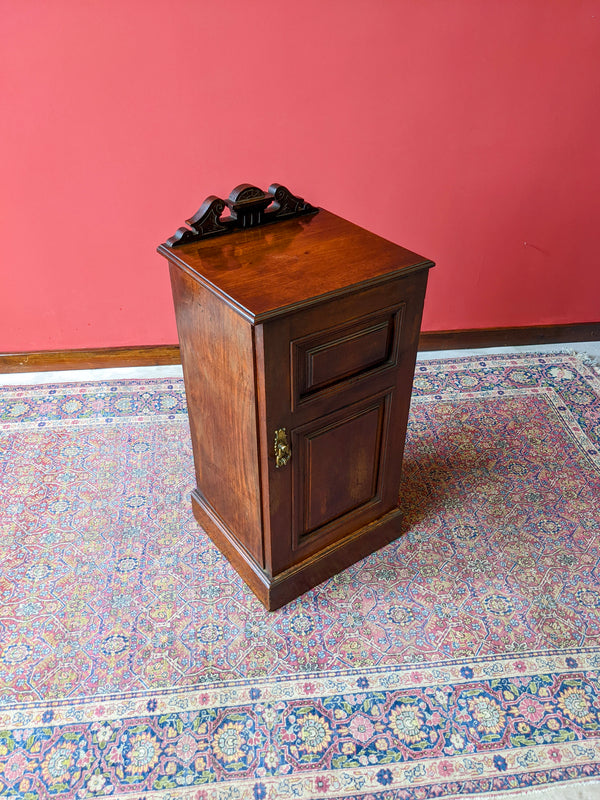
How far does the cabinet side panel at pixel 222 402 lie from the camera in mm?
1618

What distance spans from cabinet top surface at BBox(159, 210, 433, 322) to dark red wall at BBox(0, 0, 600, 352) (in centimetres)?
98

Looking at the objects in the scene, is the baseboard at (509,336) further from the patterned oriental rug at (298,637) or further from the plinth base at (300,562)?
the plinth base at (300,562)

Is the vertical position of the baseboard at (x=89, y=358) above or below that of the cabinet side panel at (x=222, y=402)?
below

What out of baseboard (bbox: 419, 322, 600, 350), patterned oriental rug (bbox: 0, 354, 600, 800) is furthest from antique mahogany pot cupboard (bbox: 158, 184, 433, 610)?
baseboard (bbox: 419, 322, 600, 350)

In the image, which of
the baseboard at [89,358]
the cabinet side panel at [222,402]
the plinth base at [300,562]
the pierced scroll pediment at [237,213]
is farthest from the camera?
the baseboard at [89,358]

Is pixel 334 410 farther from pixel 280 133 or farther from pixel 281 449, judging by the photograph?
pixel 280 133

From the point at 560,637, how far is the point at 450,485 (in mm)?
722

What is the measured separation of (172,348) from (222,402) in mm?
1432

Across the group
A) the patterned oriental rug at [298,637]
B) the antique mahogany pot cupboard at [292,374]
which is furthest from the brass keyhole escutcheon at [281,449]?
the patterned oriental rug at [298,637]

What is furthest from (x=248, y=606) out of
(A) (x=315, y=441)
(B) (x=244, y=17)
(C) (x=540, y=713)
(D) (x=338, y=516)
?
(B) (x=244, y=17)

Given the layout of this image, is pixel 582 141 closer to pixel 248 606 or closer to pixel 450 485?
pixel 450 485

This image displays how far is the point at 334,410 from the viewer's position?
1780 millimetres

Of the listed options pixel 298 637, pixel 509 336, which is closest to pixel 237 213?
pixel 298 637

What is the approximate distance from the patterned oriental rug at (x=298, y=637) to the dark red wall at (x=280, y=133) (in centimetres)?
76
